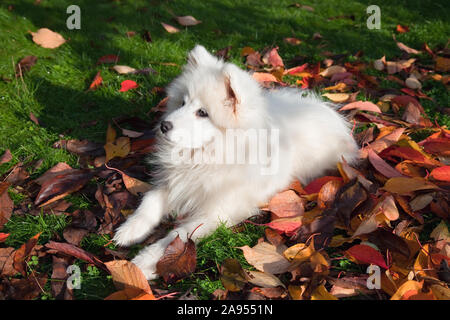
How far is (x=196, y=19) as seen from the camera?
4.83 meters

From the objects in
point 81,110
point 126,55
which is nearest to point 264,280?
point 81,110

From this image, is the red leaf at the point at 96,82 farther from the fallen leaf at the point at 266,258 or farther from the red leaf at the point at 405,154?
the red leaf at the point at 405,154

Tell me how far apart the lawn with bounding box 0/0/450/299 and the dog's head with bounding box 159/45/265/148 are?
1.99 feet

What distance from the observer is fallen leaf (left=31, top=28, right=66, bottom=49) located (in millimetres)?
3934

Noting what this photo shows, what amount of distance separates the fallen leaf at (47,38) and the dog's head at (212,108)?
2.36 metres

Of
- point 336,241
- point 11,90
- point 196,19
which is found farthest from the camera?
point 196,19

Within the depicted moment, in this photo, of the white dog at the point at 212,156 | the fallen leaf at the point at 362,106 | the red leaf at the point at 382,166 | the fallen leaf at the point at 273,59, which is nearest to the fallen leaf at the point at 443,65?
the fallen leaf at the point at 362,106

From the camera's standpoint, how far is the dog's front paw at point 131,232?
2.20 m

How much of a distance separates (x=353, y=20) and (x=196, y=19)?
2.31 metres

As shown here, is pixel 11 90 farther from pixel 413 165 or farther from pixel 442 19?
pixel 442 19

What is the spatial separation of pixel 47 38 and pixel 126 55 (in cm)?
85

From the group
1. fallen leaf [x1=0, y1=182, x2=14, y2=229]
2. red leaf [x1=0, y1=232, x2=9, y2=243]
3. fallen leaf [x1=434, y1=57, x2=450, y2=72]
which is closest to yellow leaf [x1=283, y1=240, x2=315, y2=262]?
red leaf [x1=0, y1=232, x2=9, y2=243]

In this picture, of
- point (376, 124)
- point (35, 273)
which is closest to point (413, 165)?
point (376, 124)
